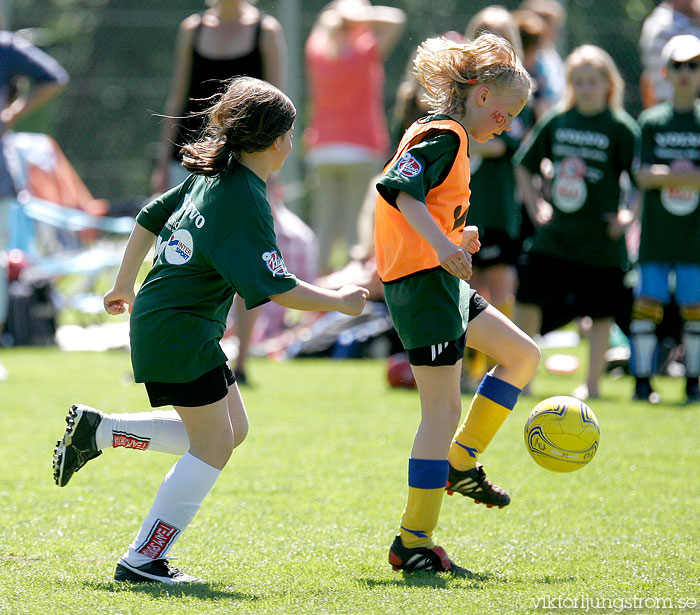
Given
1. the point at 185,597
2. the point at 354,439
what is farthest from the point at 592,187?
the point at 185,597

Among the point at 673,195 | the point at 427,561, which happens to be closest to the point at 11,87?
the point at 673,195

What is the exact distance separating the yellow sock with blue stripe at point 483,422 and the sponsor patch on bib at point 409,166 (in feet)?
2.69

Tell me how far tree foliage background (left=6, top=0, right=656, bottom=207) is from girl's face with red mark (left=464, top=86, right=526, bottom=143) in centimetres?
910

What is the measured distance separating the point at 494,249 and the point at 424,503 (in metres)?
3.49

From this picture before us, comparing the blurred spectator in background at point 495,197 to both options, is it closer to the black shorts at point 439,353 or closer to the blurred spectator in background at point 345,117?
the black shorts at point 439,353

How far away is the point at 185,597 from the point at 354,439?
2.51m

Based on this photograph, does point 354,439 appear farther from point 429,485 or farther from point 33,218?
point 33,218

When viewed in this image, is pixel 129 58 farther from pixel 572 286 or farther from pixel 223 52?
pixel 572 286

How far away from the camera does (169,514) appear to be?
10.7 feet

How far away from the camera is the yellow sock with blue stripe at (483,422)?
3764 millimetres

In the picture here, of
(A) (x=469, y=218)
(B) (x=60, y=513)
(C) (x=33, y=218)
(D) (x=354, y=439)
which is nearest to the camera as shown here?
(B) (x=60, y=513)

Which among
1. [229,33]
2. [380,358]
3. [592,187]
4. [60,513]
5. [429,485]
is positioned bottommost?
[380,358]

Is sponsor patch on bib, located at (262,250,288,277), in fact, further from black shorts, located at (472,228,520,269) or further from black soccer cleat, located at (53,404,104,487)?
black shorts, located at (472,228,520,269)

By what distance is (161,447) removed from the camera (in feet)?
11.8
